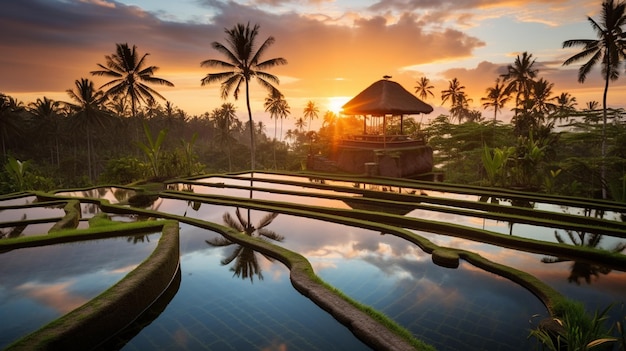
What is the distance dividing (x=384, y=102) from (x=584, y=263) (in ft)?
49.9

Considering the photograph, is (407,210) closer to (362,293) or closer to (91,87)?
(362,293)

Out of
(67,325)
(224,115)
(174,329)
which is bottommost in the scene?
(174,329)

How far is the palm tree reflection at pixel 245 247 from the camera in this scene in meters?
7.76

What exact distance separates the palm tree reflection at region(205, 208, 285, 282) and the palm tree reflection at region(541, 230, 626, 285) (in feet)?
21.8

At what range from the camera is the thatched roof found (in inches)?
857

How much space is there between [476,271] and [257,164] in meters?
46.2

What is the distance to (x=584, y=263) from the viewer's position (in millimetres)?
8109

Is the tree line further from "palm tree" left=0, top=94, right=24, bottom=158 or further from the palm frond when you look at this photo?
the palm frond

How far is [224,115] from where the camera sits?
5694cm

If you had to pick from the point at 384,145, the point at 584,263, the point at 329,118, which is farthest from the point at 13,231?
the point at 329,118

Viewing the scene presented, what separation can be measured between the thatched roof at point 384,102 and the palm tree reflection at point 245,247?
11979 mm

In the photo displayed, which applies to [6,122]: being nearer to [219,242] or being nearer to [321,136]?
[321,136]

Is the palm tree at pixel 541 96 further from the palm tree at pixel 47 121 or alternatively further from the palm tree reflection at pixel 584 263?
the palm tree at pixel 47 121

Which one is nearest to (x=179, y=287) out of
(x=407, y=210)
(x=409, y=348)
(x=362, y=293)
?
(x=362, y=293)
